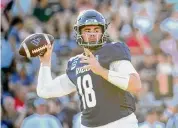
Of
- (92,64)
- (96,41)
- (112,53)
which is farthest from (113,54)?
(92,64)

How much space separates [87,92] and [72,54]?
596 centimetres

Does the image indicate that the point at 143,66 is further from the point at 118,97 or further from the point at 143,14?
the point at 118,97

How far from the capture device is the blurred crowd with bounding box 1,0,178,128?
32.8 feet

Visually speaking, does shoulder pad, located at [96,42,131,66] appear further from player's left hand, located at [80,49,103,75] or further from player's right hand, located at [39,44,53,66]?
player's right hand, located at [39,44,53,66]

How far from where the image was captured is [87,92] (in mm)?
5352

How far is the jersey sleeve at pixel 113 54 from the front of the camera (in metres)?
5.21

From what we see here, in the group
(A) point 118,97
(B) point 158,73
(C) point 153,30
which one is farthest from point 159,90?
(A) point 118,97

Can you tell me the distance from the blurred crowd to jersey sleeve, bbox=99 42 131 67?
4.19 m

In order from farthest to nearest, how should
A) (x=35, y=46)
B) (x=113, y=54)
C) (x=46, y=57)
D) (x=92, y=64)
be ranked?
1. (x=46, y=57)
2. (x=35, y=46)
3. (x=113, y=54)
4. (x=92, y=64)

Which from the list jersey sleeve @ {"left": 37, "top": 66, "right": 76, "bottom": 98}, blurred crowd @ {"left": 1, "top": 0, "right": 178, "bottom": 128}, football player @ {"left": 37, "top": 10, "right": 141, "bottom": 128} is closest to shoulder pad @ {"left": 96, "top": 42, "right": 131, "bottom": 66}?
football player @ {"left": 37, "top": 10, "right": 141, "bottom": 128}

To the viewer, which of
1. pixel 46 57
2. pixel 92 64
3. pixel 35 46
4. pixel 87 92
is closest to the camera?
pixel 92 64

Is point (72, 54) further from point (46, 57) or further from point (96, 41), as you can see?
point (96, 41)

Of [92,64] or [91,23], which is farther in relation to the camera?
[91,23]

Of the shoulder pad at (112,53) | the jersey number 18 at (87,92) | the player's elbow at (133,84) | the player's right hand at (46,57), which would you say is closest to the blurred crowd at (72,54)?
the player's right hand at (46,57)
